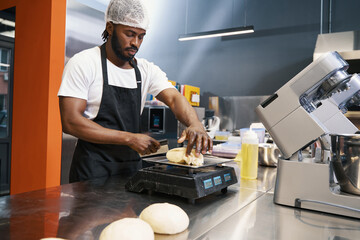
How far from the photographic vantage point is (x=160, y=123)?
3.73 meters

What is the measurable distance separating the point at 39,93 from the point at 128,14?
1.82 m

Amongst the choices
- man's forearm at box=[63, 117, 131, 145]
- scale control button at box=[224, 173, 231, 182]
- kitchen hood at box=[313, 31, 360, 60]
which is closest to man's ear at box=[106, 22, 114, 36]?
man's forearm at box=[63, 117, 131, 145]

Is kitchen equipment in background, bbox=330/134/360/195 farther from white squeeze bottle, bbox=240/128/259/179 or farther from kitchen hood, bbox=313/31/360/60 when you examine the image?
kitchen hood, bbox=313/31/360/60

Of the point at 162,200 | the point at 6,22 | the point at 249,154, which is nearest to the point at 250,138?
the point at 249,154

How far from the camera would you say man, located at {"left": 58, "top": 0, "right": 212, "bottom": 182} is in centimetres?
148

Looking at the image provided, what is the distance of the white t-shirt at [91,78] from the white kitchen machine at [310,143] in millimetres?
980

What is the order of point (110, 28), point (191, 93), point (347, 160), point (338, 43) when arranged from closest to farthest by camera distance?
1. point (347, 160)
2. point (110, 28)
3. point (338, 43)
4. point (191, 93)

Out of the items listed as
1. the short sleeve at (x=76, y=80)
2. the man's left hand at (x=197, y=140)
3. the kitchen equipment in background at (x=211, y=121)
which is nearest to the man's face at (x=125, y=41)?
the short sleeve at (x=76, y=80)

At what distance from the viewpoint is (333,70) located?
944 mm

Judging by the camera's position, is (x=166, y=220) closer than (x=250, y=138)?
Yes

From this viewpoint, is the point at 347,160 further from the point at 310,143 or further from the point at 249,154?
the point at 249,154

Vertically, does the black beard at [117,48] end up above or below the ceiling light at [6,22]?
below

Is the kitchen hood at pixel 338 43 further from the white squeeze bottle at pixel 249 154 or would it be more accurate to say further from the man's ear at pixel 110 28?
the man's ear at pixel 110 28

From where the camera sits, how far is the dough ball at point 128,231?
0.65 m
